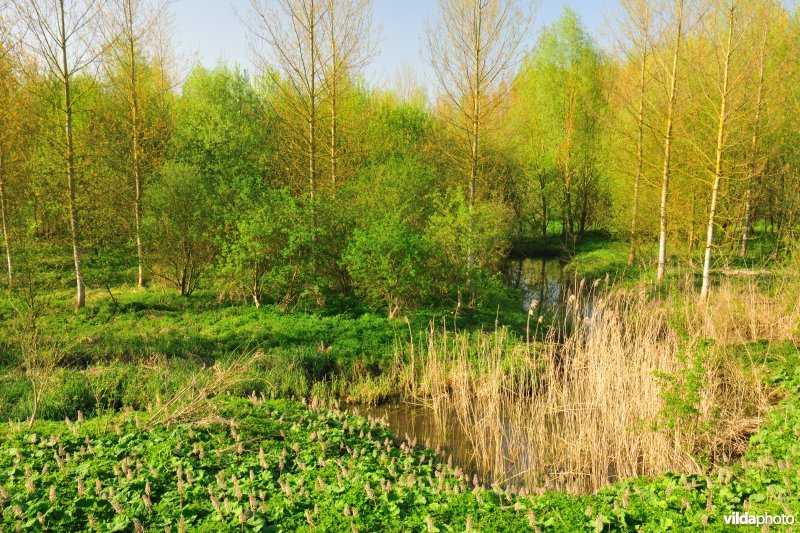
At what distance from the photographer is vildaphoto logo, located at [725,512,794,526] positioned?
136 inches

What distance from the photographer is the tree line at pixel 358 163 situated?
11.9 meters

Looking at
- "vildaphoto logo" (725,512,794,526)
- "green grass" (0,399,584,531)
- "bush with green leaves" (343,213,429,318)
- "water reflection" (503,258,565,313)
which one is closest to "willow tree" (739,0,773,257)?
"water reflection" (503,258,565,313)

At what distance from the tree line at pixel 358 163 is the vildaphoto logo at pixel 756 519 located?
7789 millimetres

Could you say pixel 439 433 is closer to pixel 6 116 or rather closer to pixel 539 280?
pixel 539 280

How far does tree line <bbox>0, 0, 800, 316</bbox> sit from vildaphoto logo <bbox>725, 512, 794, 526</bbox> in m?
7.79

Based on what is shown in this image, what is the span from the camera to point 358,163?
799 inches

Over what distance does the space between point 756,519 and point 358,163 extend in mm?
18111

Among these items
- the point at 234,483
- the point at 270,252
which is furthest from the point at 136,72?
the point at 234,483

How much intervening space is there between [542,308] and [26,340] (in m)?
11.8

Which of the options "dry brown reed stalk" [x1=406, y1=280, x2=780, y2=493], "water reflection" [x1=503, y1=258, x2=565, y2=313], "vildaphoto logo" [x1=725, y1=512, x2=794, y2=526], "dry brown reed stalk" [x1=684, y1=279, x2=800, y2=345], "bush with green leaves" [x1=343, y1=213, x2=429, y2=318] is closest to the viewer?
"vildaphoto logo" [x1=725, y1=512, x2=794, y2=526]

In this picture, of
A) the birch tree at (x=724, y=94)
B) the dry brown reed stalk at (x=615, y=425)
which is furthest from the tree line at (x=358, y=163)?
the dry brown reed stalk at (x=615, y=425)

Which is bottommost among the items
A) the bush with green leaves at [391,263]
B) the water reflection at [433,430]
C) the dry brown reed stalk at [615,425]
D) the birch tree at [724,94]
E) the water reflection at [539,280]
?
the water reflection at [433,430]

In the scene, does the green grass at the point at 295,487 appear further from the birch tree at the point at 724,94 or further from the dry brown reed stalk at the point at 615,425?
the birch tree at the point at 724,94

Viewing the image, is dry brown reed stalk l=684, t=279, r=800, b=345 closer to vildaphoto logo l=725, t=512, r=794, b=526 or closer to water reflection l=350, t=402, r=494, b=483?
water reflection l=350, t=402, r=494, b=483
